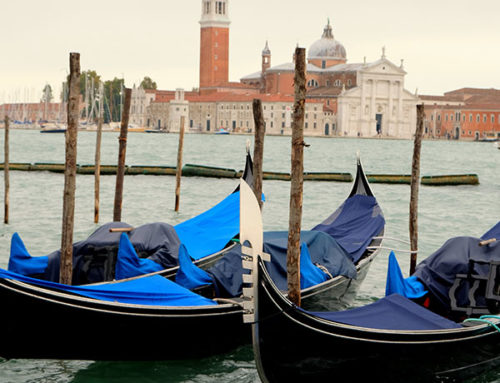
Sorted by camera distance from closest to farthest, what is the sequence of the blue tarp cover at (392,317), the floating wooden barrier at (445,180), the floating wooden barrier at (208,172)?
the blue tarp cover at (392,317)
the floating wooden barrier at (445,180)
the floating wooden barrier at (208,172)

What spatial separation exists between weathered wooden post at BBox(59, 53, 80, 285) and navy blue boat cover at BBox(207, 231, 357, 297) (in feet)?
2.81

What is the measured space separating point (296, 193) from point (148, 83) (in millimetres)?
63929

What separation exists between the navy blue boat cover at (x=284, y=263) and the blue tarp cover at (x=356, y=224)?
0.65 metres

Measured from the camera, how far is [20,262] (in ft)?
15.8

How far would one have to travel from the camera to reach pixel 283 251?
4891mm

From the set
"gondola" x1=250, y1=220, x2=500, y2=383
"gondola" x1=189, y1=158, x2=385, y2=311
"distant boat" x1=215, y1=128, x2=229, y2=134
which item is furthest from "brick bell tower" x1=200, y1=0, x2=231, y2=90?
"gondola" x1=250, y1=220, x2=500, y2=383

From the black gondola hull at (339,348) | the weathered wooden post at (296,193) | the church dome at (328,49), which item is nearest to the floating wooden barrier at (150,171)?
the weathered wooden post at (296,193)

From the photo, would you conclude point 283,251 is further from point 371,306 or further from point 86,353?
point 86,353

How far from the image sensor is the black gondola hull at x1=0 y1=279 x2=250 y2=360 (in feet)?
12.3

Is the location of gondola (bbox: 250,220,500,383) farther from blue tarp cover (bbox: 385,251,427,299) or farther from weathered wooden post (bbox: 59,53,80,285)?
weathered wooden post (bbox: 59,53,80,285)

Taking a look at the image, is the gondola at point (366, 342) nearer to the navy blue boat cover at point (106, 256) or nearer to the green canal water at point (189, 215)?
the green canal water at point (189, 215)

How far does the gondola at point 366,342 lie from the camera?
3.45 metres

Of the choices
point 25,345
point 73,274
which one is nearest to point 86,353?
point 25,345

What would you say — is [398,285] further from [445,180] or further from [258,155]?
[445,180]
